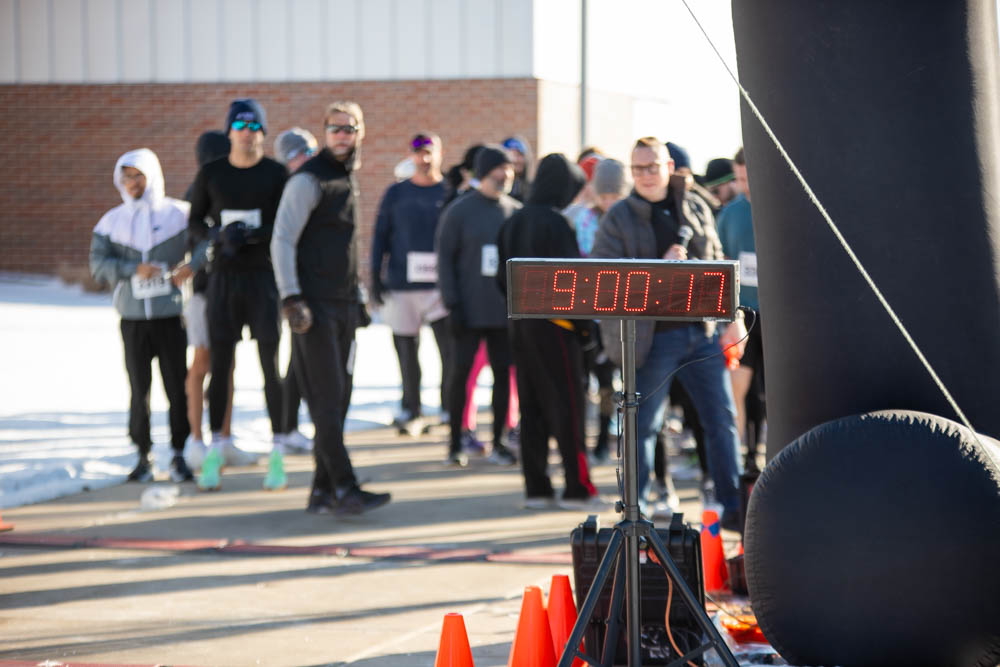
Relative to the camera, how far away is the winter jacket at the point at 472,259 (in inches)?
357

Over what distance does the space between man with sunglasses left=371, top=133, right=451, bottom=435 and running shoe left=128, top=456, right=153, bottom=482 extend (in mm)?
2514

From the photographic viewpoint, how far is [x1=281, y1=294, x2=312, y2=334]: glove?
7.06m

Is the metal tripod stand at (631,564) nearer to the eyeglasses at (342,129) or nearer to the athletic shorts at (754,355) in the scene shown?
the eyeglasses at (342,129)

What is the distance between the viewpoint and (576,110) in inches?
1006

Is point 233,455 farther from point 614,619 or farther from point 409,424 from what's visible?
point 614,619

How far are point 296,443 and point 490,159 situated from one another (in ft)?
8.77

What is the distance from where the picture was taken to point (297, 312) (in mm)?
7059

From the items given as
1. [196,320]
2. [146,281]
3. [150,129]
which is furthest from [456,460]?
[150,129]

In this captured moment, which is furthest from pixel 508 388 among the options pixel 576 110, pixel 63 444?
pixel 576 110

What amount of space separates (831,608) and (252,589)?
8.87 ft

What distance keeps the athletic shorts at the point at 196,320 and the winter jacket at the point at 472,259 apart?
162cm

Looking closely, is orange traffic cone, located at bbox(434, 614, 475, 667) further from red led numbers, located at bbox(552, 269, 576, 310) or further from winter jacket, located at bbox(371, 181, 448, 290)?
winter jacket, located at bbox(371, 181, 448, 290)

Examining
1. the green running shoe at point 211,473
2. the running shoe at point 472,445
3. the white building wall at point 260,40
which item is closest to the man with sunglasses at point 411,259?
the running shoe at point 472,445

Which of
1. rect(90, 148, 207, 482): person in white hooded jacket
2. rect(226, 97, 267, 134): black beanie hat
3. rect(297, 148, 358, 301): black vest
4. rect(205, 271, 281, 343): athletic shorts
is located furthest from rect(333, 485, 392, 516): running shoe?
rect(226, 97, 267, 134): black beanie hat
